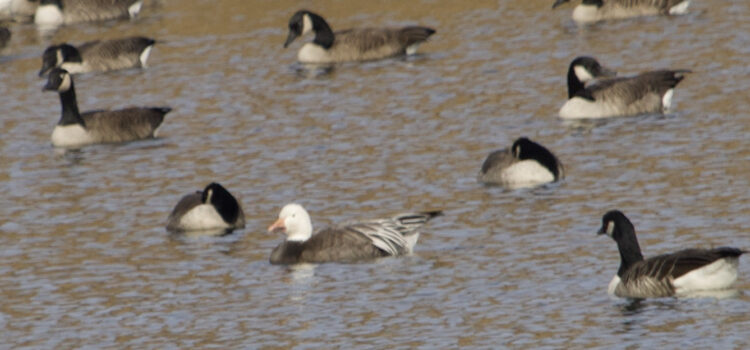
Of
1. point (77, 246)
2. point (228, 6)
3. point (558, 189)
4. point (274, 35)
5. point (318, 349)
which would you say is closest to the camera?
point (318, 349)

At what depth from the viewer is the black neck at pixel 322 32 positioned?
35.2 m

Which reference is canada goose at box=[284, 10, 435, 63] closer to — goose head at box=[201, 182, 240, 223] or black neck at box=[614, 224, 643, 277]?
goose head at box=[201, 182, 240, 223]

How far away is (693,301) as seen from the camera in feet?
50.8

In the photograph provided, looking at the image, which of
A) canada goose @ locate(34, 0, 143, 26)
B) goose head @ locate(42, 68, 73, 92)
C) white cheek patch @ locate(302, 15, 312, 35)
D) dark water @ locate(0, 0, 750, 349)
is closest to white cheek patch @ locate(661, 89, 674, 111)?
dark water @ locate(0, 0, 750, 349)

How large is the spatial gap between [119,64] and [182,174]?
11915mm

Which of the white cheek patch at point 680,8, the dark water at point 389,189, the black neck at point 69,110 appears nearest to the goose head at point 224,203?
the dark water at point 389,189

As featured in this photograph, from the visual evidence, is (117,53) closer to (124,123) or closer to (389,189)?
(124,123)

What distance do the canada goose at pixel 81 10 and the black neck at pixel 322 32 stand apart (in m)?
9.25

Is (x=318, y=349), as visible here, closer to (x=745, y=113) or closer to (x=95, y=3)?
(x=745, y=113)

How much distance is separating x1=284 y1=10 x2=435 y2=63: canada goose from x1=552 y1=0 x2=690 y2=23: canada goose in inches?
171

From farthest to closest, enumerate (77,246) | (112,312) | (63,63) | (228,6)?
(228,6) → (63,63) → (77,246) → (112,312)

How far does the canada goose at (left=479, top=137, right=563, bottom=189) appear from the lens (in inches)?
866

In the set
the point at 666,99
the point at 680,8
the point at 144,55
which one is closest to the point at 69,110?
the point at 144,55

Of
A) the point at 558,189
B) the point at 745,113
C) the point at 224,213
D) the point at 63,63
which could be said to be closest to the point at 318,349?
the point at 224,213
